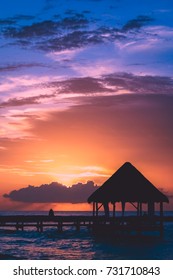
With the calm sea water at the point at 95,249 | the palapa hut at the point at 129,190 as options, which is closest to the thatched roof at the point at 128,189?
the palapa hut at the point at 129,190

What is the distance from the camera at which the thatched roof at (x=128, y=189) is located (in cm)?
3378

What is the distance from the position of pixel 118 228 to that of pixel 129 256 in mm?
8657

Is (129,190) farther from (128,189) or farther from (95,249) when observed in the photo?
(95,249)

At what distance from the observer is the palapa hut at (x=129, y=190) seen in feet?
111

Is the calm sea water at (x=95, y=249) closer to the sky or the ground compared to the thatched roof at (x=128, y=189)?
closer to the ground

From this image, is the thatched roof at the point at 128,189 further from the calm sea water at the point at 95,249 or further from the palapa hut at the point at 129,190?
the calm sea water at the point at 95,249

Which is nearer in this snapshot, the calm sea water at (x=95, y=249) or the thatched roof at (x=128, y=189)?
the calm sea water at (x=95, y=249)

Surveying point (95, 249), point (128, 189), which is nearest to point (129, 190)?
point (128, 189)

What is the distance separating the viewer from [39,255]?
27547mm

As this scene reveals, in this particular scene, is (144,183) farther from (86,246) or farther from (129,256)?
(129,256)

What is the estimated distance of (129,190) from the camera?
3381cm

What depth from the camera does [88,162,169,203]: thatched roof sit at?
33.8 meters

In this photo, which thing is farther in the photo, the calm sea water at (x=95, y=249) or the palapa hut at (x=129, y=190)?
the palapa hut at (x=129, y=190)
